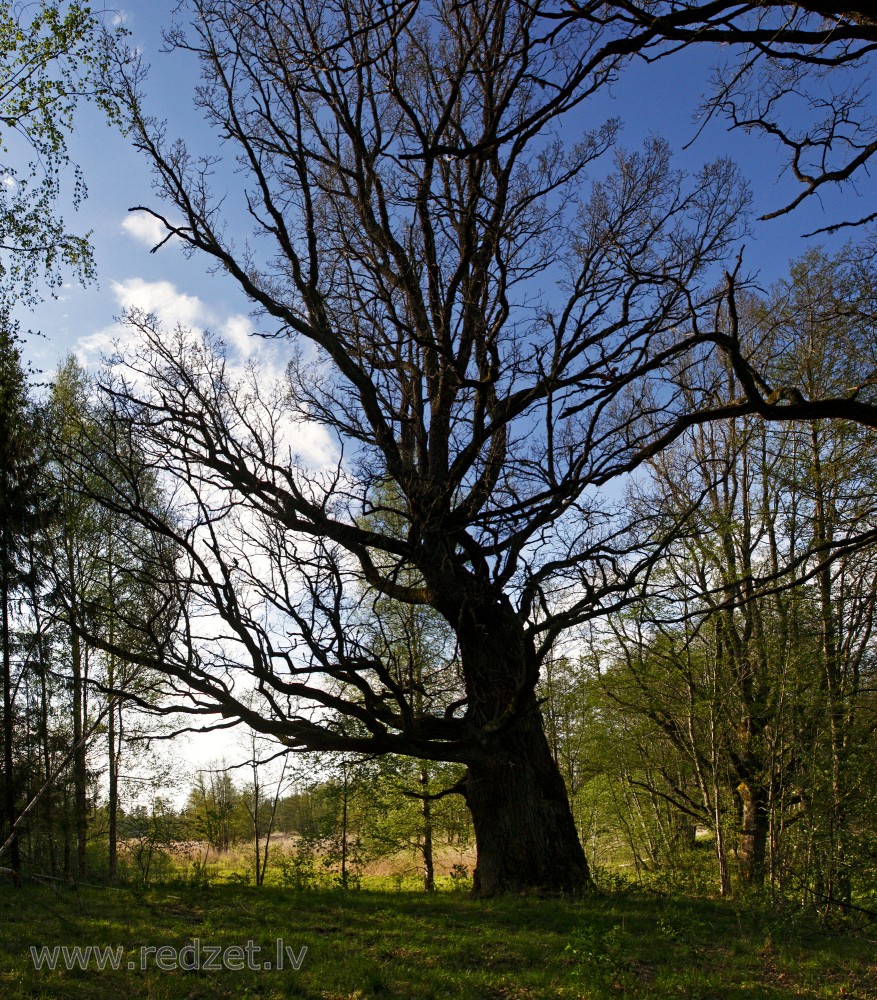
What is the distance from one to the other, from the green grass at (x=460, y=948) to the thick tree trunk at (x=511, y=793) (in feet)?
1.65

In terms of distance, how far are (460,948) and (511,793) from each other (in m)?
2.70

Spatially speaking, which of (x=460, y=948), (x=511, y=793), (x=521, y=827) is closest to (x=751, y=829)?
(x=521, y=827)

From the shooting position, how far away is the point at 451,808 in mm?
17859

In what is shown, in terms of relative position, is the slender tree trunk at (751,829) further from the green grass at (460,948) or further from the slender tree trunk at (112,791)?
the slender tree trunk at (112,791)

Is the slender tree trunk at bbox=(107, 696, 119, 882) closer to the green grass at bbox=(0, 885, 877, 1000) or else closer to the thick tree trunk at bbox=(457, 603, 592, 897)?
the green grass at bbox=(0, 885, 877, 1000)

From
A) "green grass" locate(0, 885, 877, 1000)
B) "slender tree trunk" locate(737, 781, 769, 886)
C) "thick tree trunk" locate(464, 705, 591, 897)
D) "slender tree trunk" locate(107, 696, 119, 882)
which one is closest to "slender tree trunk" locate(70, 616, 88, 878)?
"slender tree trunk" locate(107, 696, 119, 882)

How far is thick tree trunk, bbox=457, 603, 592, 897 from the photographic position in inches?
362

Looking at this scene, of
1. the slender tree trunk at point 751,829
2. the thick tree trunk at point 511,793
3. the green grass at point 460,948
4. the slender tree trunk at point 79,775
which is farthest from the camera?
the slender tree trunk at point 79,775

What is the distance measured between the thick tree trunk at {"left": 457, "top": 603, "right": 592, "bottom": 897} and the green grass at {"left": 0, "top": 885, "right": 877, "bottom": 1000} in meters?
0.50

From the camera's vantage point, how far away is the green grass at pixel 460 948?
560 cm

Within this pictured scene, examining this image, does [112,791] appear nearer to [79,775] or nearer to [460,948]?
[79,775]

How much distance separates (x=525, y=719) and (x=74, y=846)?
15.7 metres

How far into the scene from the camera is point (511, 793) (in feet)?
30.6

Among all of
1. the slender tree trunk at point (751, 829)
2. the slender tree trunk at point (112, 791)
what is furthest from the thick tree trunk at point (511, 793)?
the slender tree trunk at point (112, 791)
